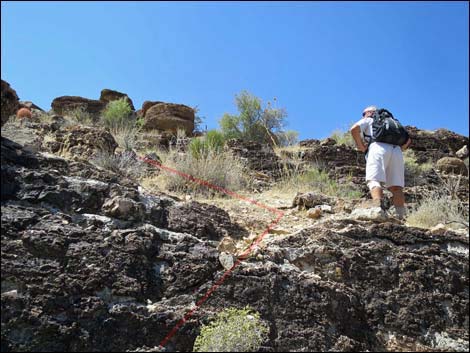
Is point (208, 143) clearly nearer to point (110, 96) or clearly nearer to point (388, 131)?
point (388, 131)

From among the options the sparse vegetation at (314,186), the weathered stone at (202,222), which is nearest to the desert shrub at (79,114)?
the sparse vegetation at (314,186)

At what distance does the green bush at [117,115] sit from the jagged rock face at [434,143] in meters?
7.56

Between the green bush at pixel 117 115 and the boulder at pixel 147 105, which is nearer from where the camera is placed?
the green bush at pixel 117 115

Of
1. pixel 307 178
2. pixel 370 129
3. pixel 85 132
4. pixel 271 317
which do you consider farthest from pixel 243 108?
pixel 271 317

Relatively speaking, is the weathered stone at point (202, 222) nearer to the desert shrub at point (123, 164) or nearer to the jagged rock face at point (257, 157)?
the desert shrub at point (123, 164)

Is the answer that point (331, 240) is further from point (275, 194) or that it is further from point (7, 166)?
point (275, 194)

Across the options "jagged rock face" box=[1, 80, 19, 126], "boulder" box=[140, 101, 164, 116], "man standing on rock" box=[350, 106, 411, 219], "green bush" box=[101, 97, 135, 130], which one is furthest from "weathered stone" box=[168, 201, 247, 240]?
"boulder" box=[140, 101, 164, 116]

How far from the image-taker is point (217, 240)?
12.4ft

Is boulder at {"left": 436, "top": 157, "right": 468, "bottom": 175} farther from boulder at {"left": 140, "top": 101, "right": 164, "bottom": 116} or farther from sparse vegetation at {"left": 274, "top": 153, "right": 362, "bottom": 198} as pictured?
boulder at {"left": 140, "top": 101, "right": 164, "bottom": 116}

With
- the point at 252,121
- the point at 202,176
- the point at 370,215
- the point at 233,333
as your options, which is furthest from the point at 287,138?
the point at 233,333

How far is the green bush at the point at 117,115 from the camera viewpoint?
1348 centimetres

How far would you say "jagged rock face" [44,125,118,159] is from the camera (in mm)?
6969

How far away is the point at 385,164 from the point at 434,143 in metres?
9.03

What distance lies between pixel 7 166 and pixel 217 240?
156cm
